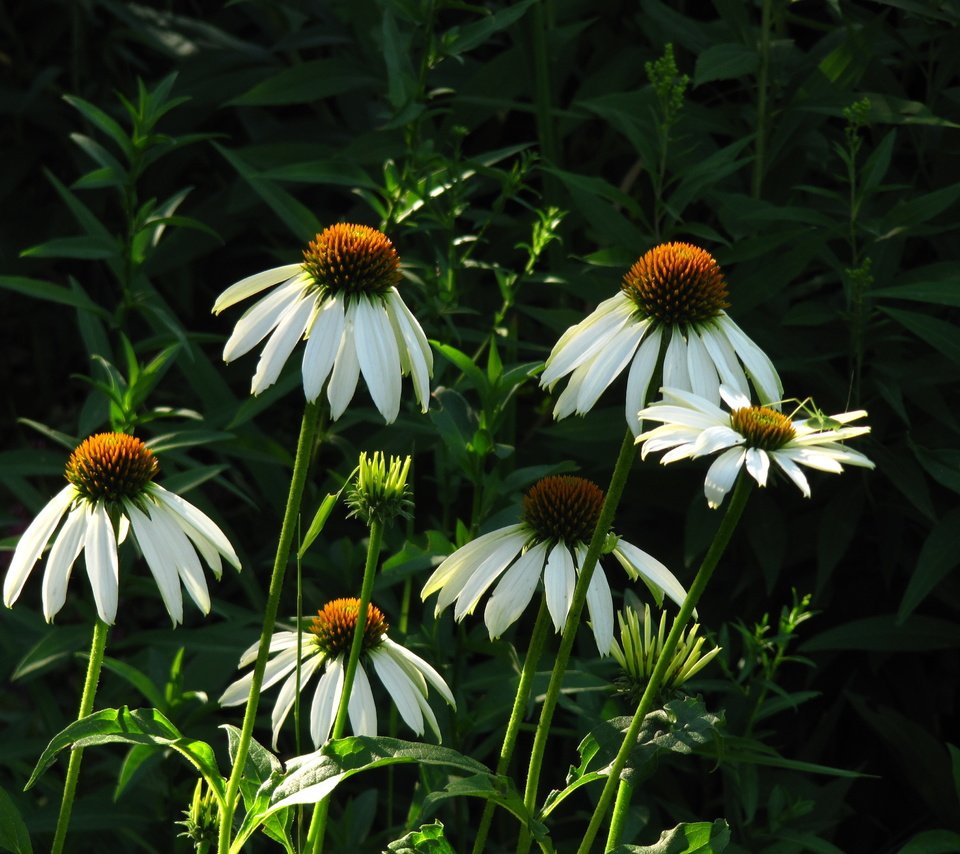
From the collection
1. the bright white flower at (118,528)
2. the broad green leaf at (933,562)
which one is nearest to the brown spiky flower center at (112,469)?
the bright white flower at (118,528)

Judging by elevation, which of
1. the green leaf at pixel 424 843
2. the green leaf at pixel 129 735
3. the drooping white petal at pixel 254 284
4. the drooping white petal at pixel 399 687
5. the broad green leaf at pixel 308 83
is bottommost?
the green leaf at pixel 424 843

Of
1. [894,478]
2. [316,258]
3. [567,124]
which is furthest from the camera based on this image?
[567,124]

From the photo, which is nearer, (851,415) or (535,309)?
(851,415)

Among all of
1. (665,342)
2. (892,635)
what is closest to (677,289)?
(665,342)

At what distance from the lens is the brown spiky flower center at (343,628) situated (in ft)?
3.05

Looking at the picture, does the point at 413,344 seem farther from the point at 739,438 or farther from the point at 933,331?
the point at 933,331

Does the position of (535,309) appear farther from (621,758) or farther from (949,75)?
(621,758)

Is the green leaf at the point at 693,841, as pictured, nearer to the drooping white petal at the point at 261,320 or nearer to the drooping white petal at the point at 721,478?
the drooping white petal at the point at 721,478

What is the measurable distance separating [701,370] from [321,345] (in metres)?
0.23

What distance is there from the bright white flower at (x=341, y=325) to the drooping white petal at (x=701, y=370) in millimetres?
161

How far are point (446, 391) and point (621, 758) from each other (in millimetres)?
471

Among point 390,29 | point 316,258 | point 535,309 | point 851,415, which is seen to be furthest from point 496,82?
point 851,415

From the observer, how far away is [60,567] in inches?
31.6

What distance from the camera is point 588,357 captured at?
0.83 metres
